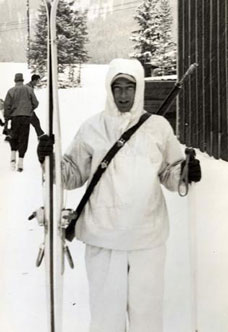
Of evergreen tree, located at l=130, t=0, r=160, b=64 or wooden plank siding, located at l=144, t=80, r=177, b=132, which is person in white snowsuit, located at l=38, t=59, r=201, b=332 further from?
evergreen tree, located at l=130, t=0, r=160, b=64

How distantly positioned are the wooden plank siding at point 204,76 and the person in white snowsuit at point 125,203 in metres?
0.24

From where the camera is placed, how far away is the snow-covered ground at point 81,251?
121 centimetres

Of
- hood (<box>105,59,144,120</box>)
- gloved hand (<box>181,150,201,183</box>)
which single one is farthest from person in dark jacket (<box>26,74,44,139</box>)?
gloved hand (<box>181,150,201,183</box>)

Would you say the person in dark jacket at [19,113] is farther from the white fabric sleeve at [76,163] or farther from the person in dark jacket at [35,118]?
the white fabric sleeve at [76,163]

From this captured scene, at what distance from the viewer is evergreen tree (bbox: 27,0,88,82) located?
1215 millimetres

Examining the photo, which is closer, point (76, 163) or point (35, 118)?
point (76, 163)

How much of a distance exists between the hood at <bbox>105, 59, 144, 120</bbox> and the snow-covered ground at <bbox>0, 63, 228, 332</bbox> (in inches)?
8.7

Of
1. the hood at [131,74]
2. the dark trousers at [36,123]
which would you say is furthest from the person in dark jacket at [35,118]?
the hood at [131,74]

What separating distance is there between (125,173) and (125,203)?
6 cm

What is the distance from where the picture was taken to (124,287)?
38.5 inches

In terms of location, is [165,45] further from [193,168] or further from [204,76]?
[193,168]

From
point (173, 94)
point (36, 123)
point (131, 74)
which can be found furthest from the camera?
point (36, 123)

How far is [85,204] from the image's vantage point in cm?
100

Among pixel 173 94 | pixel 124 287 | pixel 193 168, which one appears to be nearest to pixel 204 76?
pixel 173 94
